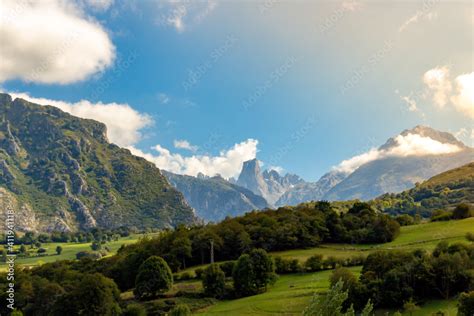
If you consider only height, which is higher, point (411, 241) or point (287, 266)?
point (411, 241)

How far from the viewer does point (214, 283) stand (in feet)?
261

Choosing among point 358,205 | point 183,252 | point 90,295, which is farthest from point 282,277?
point 358,205

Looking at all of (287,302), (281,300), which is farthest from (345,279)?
(281,300)

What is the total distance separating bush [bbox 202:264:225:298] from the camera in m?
79.2

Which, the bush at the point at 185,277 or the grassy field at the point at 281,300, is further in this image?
the bush at the point at 185,277

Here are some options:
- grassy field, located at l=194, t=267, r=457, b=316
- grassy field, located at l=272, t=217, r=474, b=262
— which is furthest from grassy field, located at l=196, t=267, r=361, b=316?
grassy field, located at l=272, t=217, r=474, b=262

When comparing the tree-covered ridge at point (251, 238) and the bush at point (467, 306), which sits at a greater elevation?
the tree-covered ridge at point (251, 238)

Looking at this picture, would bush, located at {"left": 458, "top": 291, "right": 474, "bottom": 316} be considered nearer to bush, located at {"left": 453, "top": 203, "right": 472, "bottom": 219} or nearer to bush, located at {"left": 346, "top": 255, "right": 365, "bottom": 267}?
bush, located at {"left": 346, "top": 255, "right": 365, "bottom": 267}

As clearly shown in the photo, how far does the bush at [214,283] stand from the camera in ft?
260

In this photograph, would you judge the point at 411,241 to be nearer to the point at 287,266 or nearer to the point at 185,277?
the point at 287,266

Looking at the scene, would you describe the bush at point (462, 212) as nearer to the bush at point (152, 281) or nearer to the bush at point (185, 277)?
the bush at point (185, 277)

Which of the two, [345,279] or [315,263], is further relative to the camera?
[315,263]

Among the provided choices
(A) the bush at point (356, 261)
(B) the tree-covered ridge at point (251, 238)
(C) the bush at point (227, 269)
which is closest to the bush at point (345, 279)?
(A) the bush at point (356, 261)

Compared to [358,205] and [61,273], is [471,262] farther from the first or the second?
[61,273]
